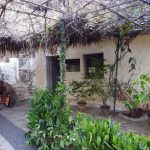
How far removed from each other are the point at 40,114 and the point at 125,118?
2809 millimetres

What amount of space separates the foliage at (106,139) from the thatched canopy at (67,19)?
6.81 ft

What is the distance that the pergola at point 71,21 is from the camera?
14.2 ft

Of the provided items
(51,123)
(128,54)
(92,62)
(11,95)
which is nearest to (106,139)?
(51,123)

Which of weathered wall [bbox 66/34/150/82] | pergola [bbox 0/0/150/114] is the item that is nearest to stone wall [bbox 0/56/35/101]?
pergola [bbox 0/0/150/114]

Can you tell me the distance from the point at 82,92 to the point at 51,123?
353cm

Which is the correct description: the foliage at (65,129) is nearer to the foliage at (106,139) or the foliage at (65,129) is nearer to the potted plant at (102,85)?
the foliage at (106,139)

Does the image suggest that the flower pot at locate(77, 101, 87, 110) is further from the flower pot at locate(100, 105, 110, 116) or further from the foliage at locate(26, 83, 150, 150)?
the foliage at locate(26, 83, 150, 150)

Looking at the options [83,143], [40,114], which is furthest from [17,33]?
[83,143]

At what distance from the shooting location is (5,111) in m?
8.10

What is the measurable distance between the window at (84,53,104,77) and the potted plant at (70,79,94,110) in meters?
0.40

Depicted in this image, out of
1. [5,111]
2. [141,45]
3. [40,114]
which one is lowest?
[5,111]

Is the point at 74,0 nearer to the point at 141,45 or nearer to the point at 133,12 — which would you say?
the point at 133,12

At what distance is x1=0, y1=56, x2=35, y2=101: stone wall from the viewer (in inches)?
426

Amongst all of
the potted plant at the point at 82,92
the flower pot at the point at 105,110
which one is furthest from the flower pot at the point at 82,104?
the flower pot at the point at 105,110
